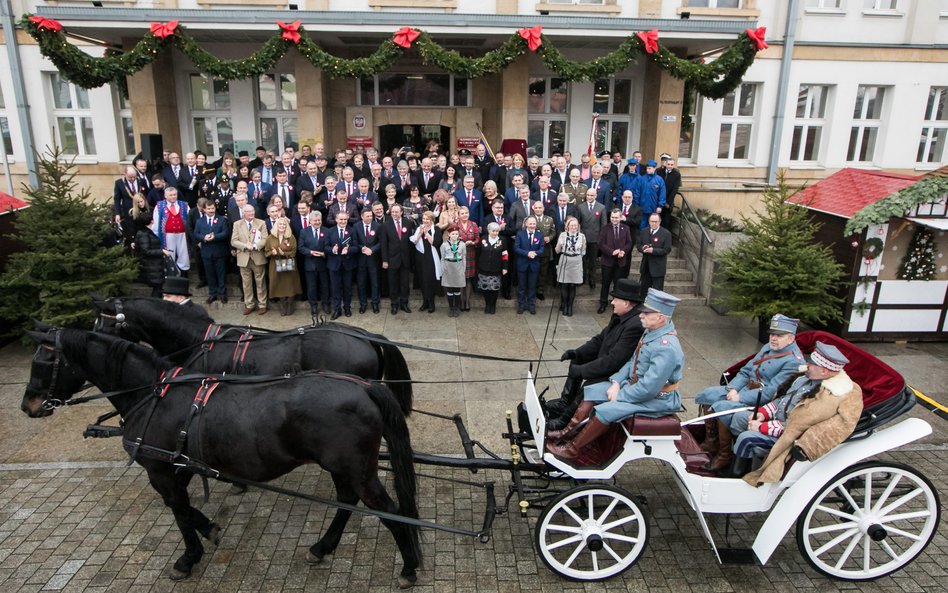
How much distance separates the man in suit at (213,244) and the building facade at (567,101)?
4.75 metres

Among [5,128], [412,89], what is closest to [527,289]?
[412,89]

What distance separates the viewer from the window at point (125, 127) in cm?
A: 1606

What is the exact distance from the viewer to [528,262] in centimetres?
1124

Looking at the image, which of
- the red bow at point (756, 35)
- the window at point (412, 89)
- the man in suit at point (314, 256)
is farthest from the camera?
the window at point (412, 89)

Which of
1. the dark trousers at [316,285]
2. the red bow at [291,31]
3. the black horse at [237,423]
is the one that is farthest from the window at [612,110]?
the black horse at [237,423]

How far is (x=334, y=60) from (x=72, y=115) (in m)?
8.77

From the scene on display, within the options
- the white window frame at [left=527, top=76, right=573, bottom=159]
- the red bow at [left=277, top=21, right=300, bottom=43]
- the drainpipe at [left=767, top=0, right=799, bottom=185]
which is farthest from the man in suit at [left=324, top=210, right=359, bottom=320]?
the drainpipe at [left=767, top=0, right=799, bottom=185]

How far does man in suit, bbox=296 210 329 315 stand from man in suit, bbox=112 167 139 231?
3.38 meters

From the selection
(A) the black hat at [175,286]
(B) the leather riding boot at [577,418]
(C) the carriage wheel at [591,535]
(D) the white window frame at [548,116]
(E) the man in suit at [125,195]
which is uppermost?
(D) the white window frame at [548,116]

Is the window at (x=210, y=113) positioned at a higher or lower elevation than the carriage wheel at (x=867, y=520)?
higher

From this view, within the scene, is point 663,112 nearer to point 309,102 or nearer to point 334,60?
point 334,60

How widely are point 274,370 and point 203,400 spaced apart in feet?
3.89

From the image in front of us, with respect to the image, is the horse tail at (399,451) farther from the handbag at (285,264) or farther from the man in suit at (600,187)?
the man in suit at (600,187)

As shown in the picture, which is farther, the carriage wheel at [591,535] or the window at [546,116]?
the window at [546,116]
